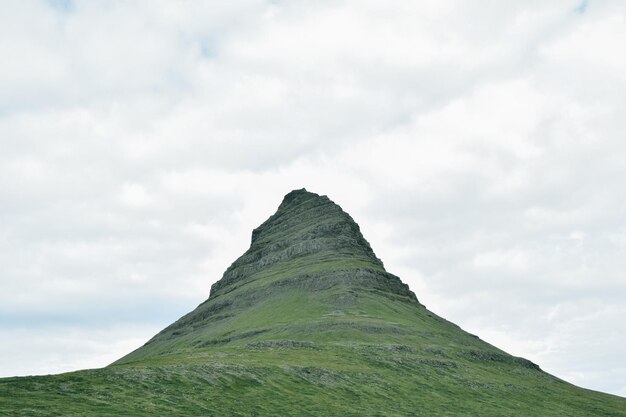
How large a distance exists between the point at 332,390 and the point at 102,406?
42782mm

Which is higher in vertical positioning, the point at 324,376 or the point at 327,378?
the point at 324,376

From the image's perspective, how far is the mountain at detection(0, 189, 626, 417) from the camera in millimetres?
69312

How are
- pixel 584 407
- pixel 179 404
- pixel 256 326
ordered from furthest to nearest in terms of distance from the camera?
1. pixel 256 326
2. pixel 584 407
3. pixel 179 404

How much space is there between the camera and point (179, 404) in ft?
232

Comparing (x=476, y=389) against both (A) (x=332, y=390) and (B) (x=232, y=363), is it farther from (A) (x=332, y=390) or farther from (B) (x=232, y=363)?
(B) (x=232, y=363)

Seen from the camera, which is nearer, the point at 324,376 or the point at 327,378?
the point at 327,378

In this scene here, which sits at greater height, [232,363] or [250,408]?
[232,363]

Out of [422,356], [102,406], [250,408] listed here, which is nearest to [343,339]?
[422,356]

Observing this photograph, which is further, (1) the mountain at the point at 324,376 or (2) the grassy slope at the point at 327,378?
(1) the mountain at the point at 324,376

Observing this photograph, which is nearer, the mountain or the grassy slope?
the grassy slope

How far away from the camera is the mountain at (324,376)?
227 feet

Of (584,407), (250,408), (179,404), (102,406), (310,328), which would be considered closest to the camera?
(102,406)

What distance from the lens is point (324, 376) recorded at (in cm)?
10294

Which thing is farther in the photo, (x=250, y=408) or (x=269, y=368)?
(x=269, y=368)
